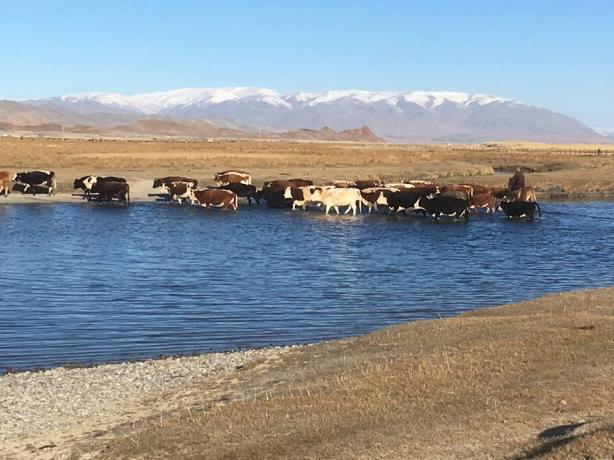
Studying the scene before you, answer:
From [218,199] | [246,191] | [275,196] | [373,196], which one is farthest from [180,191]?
[373,196]

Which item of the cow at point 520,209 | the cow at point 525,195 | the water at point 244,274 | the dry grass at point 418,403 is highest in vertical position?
the dry grass at point 418,403

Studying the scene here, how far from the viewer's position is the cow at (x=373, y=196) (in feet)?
116

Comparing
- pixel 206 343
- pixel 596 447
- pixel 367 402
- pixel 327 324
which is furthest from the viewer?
pixel 327 324

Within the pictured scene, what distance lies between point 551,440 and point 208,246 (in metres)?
18.9

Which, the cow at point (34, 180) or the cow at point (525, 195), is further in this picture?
the cow at point (34, 180)

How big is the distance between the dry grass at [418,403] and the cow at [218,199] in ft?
80.5

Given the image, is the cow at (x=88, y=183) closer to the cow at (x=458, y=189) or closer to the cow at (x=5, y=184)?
the cow at (x=5, y=184)

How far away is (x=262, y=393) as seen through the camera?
996 cm

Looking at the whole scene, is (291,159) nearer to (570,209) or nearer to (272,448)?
(570,209)

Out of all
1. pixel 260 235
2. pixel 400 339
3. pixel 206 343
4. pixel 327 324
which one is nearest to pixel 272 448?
pixel 400 339

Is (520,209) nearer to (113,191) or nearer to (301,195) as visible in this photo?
(301,195)

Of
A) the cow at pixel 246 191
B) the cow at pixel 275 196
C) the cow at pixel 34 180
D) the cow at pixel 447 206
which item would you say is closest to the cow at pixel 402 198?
the cow at pixel 447 206

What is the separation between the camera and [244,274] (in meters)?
20.8

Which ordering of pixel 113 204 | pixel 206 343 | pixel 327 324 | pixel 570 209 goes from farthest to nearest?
pixel 570 209 < pixel 113 204 < pixel 327 324 < pixel 206 343
